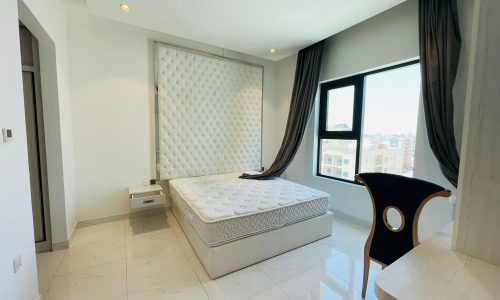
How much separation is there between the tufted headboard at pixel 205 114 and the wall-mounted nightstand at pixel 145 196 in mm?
276

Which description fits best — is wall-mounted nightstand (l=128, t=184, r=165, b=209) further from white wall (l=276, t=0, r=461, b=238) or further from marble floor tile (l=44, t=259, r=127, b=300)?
white wall (l=276, t=0, r=461, b=238)

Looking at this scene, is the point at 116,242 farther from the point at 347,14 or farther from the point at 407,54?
the point at 407,54

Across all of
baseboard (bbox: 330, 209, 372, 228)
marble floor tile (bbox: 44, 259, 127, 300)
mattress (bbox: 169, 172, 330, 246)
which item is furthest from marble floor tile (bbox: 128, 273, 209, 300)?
baseboard (bbox: 330, 209, 372, 228)

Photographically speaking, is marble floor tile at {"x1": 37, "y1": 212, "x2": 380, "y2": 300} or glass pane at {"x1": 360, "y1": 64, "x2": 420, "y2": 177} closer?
marble floor tile at {"x1": 37, "y1": 212, "x2": 380, "y2": 300}

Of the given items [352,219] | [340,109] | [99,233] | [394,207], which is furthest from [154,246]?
[340,109]

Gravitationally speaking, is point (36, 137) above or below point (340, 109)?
below

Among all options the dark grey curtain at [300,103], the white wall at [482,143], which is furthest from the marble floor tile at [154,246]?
the white wall at [482,143]

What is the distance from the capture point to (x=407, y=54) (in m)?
2.33

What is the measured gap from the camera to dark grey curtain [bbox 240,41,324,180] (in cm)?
324

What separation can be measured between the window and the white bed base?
3.50 ft

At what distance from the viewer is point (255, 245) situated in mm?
2023

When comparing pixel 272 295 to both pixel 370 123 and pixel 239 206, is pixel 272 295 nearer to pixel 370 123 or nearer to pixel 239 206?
pixel 239 206

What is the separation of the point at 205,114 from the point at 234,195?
157cm

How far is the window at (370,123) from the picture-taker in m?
2.51
